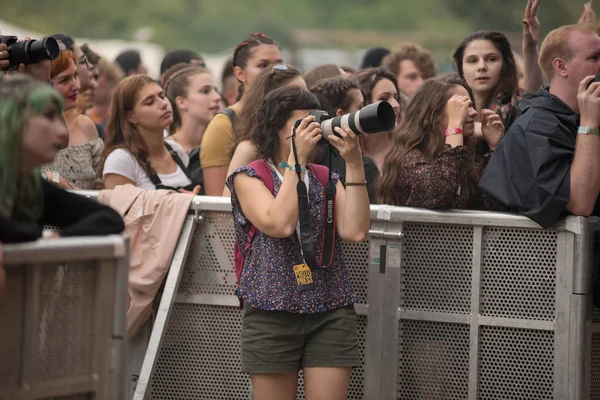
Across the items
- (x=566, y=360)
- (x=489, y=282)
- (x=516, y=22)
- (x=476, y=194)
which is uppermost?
(x=516, y=22)

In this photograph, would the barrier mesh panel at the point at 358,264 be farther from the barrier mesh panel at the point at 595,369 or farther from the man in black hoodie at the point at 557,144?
the barrier mesh panel at the point at 595,369

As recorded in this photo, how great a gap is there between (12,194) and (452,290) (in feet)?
8.41

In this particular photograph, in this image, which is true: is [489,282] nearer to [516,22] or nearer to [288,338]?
[288,338]

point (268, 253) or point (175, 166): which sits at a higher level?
point (175, 166)

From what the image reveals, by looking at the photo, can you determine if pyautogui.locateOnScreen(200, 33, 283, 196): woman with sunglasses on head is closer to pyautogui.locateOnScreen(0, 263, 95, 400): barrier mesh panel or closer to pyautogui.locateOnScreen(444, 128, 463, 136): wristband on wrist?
pyautogui.locateOnScreen(444, 128, 463, 136): wristband on wrist

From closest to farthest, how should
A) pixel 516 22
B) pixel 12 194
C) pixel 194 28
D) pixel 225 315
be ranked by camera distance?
pixel 12 194 → pixel 225 315 → pixel 516 22 → pixel 194 28

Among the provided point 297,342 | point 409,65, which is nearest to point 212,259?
point 297,342

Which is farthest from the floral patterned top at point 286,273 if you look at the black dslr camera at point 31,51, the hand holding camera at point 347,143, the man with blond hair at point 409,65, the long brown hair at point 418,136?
the man with blond hair at point 409,65

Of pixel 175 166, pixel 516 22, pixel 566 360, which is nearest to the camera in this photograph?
pixel 566 360

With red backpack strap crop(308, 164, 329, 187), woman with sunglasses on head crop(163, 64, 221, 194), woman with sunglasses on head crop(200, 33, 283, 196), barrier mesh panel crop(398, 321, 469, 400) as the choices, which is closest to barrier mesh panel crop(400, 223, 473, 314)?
barrier mesh panel crop(398, 321, 469, 400)

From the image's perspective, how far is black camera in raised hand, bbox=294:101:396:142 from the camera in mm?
4711

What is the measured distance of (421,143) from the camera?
570 cm

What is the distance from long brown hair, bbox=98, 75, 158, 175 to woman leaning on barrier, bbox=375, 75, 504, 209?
5.10ft

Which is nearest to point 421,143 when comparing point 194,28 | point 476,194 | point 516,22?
point 476,194
